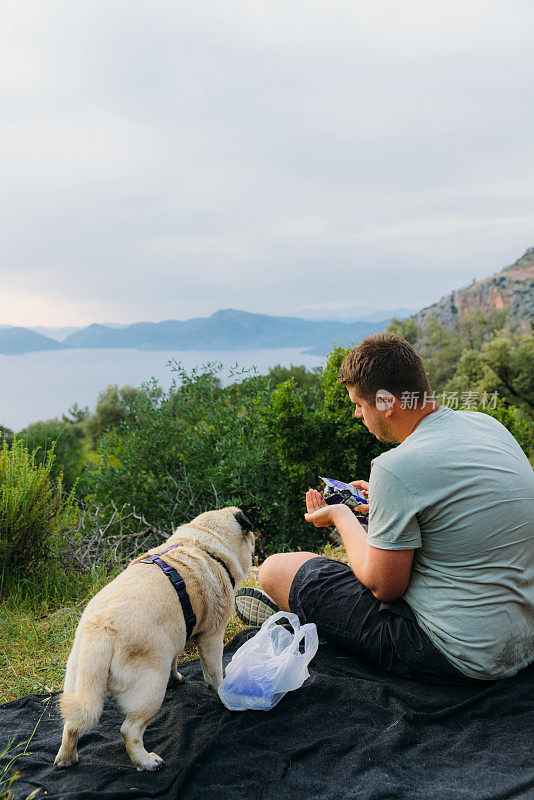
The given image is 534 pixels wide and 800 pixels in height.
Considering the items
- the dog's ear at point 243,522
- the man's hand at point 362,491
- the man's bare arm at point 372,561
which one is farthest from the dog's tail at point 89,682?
the man's hand at point 362,491

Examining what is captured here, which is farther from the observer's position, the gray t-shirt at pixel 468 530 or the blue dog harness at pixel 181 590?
the blue dog harness at pixel 181 590

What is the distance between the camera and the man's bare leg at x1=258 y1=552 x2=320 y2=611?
346 centimetres

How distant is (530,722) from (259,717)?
1265mm

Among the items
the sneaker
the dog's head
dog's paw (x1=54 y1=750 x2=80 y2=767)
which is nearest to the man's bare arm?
the dog's head

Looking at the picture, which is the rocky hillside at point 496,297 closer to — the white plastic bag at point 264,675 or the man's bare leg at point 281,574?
the man's bare leg at point 281,574

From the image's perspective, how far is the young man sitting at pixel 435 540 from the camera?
251 centimetres

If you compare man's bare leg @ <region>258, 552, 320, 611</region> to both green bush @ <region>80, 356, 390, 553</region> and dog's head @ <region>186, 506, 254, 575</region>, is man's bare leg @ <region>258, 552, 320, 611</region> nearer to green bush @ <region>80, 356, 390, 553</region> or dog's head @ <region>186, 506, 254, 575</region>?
dog's head @ <region>186, 506, 254, 575</region>

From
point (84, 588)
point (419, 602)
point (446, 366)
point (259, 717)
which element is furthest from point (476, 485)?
point (446, 366)

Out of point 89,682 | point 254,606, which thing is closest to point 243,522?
point 254,606

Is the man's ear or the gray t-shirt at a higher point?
the man's ear

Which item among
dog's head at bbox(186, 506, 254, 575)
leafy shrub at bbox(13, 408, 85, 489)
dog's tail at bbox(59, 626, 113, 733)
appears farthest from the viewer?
leafy shrub at bbox(13, 408, 85, 489)

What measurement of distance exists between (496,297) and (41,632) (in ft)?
202

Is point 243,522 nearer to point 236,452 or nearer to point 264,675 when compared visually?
point 264,675

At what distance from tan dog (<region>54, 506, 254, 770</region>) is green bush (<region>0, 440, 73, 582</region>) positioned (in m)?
2.43
